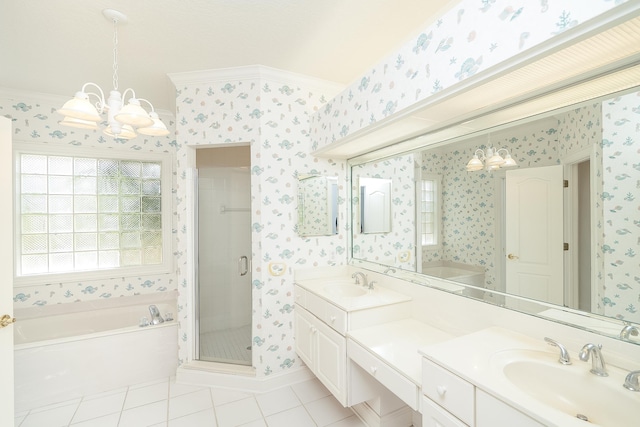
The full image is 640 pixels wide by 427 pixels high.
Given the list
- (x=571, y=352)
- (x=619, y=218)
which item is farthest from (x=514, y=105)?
(x=571, y=352)

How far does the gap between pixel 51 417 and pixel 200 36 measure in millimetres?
2932

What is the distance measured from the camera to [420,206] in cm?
203

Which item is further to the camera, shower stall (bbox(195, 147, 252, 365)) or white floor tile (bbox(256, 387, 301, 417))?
shower stall (bbox(195, 147, 252, 365))

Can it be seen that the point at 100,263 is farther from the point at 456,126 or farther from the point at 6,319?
the point at 456,126

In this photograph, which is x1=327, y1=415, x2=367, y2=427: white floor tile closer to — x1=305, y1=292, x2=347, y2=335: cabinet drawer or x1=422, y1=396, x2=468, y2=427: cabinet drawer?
x1=305, y1=292, x2=347, y2=335: cabinet drawer

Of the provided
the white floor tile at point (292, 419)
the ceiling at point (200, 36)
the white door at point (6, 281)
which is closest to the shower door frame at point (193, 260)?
the white floor tile at point (292, 419)

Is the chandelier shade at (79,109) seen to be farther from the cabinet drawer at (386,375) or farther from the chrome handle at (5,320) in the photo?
the cabinet drawer at (386,375)

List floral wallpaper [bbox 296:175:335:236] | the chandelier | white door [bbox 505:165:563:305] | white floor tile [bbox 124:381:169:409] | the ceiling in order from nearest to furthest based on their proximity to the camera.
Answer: white door [bbox 505:165:563:305]
the chandelier
the ceiling
white floor tile [bbox 124:381:169:409]
floral wallpaper [bbox 296:175:335:236]

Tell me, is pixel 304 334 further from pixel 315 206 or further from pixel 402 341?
pixel 315 206

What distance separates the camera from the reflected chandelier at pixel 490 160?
4.78 feet

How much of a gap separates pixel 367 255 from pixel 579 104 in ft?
5.63

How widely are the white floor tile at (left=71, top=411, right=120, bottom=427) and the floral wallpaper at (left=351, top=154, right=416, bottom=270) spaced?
7.19ft

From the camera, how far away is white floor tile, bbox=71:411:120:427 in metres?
1.99

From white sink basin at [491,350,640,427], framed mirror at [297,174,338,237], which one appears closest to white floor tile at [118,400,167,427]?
framed mirror at [297,174,338,237]
